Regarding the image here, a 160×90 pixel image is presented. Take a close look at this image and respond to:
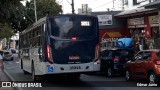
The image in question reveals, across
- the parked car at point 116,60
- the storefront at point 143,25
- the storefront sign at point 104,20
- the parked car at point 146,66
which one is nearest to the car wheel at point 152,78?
the parked car at point 146,66

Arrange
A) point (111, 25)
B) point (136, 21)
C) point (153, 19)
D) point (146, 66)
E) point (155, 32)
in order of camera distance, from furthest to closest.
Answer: point (111, 25)
point (136, 21)
point (155, 32)
point (153, 19)
point (146, 66)

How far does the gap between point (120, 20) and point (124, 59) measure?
1835 cm

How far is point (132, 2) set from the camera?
137 ft

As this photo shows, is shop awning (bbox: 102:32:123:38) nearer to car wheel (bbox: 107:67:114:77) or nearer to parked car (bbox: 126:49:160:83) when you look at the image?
car wheel (bbox: 107:67:114:77)

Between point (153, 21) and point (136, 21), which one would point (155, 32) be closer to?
point (153, 21)

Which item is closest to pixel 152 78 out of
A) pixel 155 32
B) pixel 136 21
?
pixel 155 32

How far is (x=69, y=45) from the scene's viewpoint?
1677 cm

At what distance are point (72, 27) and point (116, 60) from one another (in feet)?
17.6

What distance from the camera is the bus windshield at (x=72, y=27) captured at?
55.1ft

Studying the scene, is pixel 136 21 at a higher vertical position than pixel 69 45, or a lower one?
higher

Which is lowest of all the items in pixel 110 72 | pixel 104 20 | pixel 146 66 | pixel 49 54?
pixel 110 72

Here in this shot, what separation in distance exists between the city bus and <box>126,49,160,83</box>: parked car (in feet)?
6.72

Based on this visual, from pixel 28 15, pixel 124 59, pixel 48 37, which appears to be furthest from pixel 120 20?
pixel 28 15

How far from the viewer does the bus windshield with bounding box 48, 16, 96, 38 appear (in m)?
16.8
